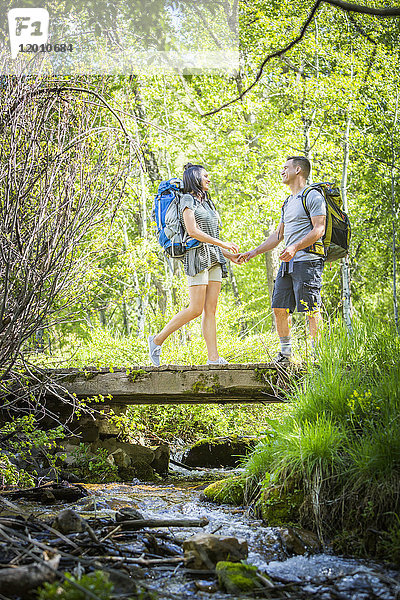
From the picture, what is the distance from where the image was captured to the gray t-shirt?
5516 mm

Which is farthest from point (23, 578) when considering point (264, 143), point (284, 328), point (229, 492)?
point (264, 143)

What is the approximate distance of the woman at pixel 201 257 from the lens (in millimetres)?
5695

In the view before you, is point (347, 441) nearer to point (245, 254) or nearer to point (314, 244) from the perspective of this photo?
point (314, 244)

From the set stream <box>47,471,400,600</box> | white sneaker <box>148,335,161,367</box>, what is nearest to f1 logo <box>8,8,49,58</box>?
white sneaker <box>148,335,161,367</box>

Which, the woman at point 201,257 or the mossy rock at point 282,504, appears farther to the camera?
the woman at point 201,257

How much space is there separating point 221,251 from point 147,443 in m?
3.29

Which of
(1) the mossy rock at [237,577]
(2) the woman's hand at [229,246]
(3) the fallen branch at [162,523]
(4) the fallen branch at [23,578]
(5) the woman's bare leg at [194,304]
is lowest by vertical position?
(3) the fallen branch at [162,523]

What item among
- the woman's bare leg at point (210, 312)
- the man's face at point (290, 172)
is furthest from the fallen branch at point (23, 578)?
the man's face at point (290, 172)

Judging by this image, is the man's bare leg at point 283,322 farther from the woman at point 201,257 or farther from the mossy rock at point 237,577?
the mossy rock at point 237,577

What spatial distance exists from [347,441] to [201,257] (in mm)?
2610

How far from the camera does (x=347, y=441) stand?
3719mm

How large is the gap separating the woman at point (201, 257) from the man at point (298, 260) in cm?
61

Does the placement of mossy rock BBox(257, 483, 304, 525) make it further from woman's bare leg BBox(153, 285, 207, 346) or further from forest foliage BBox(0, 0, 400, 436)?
forest foliage BBox(0, 0, 400, 436)

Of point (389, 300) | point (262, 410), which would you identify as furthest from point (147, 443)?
point (389, 300)
